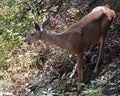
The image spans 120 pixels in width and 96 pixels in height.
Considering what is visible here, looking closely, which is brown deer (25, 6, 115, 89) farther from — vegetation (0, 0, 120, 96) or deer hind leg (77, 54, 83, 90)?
vegetation (0, 0, 120, 96)

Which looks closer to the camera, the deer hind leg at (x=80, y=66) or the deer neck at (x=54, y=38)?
the deer hind leg at (x=80, y=66)

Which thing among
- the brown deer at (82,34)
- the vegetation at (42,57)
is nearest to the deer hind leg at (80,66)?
the brown deer at (82,34)

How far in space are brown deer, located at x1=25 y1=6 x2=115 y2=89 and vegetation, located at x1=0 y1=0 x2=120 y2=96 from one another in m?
0.36

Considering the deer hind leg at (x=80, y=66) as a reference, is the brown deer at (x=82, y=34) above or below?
above

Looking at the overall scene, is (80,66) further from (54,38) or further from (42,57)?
(42,57)

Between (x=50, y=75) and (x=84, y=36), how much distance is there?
1.21 m

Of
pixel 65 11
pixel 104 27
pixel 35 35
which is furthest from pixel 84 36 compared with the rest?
pixel 65 11

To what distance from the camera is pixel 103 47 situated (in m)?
7.50

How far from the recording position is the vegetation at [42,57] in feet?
23.4

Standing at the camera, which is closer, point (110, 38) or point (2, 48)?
point (110, 38)

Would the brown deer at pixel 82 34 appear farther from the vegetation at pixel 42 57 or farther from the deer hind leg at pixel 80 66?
the vegetation at pixel 42 57

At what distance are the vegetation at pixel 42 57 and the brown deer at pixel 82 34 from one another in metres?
0.36

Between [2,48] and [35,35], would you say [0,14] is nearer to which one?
[2,48]

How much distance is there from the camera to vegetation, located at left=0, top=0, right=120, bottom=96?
7.12 m
